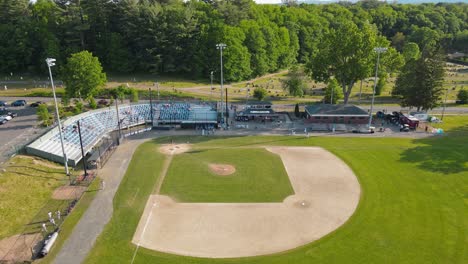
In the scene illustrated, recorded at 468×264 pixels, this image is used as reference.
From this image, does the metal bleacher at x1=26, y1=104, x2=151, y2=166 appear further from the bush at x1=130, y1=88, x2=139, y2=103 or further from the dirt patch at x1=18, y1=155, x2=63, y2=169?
the bush at x1=130, y1=88, x2=139, y2=103

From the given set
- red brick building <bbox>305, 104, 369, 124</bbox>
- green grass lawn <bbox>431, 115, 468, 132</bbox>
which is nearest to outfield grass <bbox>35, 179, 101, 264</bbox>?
red brick building <bbox>305, 104, 369, 124</bbox>

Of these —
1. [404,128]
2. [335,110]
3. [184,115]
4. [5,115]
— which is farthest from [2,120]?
[404,128]

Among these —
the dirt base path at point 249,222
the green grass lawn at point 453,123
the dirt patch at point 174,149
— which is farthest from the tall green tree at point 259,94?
the dirt base path at point 249,222

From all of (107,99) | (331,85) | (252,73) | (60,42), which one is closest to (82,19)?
(60,42)

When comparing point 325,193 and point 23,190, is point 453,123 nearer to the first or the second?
point 325,193

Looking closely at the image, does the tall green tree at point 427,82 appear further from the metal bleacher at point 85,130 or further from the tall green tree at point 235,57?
the metal bleacher at point 85,130
